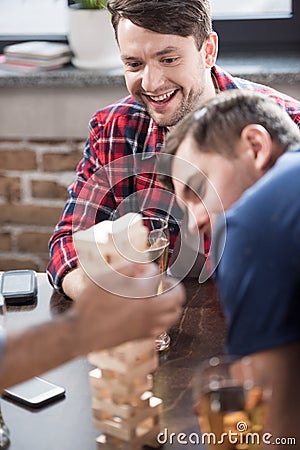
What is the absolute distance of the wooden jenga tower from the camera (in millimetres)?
1050

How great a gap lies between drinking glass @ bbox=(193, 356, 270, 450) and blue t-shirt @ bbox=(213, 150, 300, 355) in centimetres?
4

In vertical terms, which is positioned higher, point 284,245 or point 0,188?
point 284,245

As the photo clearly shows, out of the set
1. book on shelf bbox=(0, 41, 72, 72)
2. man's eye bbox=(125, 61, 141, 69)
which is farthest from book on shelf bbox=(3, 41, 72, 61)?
man's eye bbox=(125, 61, 141, 69)

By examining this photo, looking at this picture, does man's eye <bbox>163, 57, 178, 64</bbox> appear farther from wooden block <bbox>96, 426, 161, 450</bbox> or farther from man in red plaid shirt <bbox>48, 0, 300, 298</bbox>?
wooden block <bbox>96, 426, 161, 450</bbox>

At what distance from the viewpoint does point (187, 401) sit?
50.1 inches

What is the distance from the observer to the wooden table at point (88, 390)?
119cm

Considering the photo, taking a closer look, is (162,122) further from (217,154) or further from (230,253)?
(230,253)

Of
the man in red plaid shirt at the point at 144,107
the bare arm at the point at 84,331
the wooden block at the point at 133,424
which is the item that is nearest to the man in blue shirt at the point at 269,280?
the bare arm at the point at 84,331

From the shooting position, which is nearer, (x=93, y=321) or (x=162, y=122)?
(x=93, y=321)

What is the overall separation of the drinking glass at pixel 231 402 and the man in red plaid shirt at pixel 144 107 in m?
0.91

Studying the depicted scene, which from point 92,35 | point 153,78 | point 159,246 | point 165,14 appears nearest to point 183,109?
point 153,78

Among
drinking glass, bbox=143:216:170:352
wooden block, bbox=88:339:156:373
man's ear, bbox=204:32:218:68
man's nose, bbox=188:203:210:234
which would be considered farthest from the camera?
man's ear, bbox=204:32:218:68

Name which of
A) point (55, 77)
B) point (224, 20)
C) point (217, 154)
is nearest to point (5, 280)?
point (217, 154)

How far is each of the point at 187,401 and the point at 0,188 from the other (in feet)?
6.27
